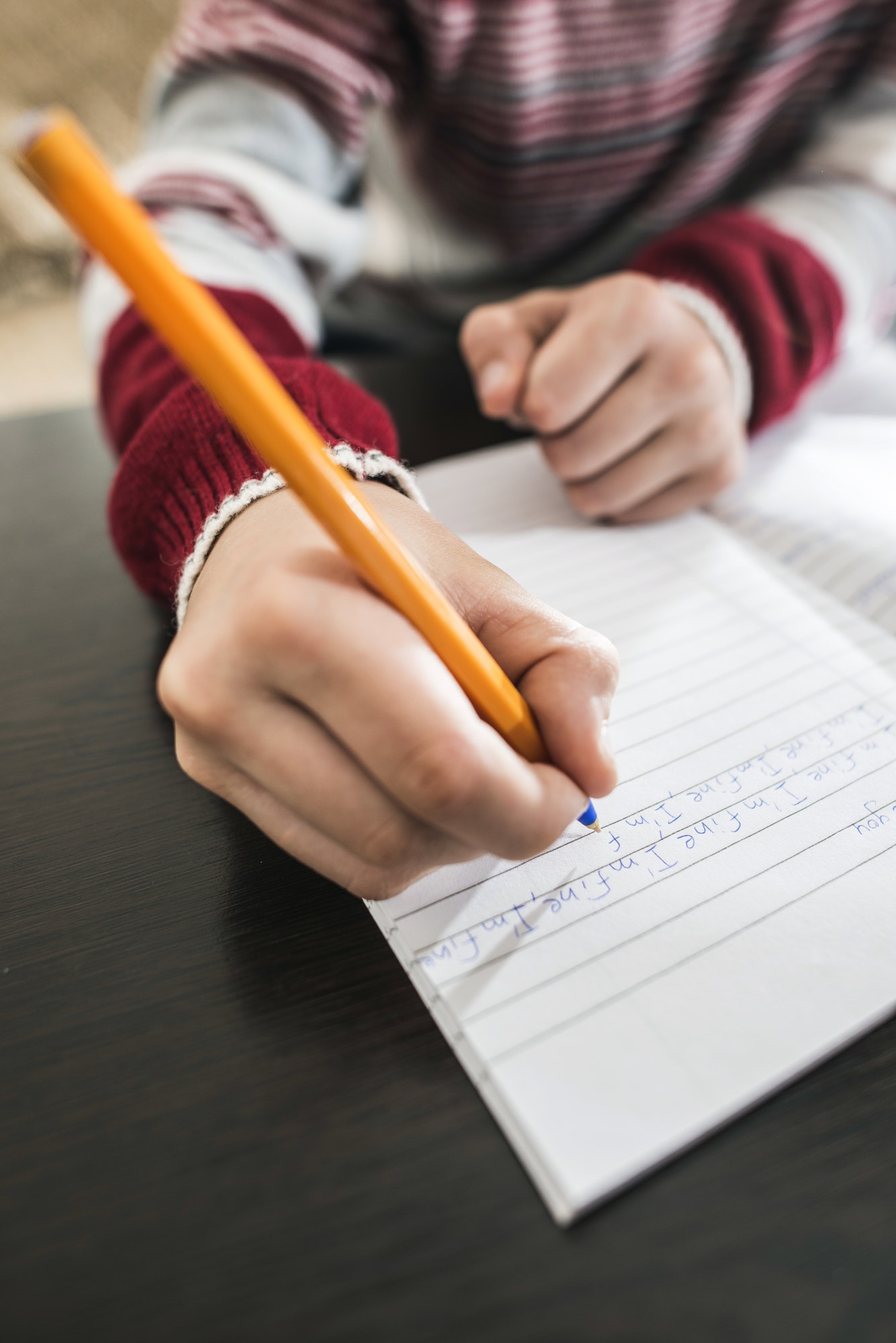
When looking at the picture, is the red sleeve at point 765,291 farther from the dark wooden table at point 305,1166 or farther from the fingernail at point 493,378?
the dark wooden table at point 305,1166

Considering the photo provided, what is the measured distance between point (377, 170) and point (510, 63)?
0.55 feet

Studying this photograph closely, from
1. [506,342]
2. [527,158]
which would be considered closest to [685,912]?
[506,342]

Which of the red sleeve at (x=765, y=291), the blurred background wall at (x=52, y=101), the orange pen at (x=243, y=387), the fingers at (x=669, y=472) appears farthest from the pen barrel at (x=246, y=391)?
the blurred background wall at (x=52, y=101)

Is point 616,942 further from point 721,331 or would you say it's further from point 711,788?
point 721,331

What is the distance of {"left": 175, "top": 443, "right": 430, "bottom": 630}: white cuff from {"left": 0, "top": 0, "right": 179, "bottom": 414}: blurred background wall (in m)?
0.78

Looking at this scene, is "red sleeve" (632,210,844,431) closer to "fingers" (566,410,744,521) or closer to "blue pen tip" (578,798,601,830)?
"fingers" (566,410,744,521)

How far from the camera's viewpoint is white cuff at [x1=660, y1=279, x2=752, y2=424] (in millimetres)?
346

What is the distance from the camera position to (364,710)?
15 centimetres

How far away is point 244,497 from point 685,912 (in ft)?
0.50

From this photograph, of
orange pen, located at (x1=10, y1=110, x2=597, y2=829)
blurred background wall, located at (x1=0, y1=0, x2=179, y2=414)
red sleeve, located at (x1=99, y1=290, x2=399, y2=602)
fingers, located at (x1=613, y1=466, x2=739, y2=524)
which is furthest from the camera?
blurred background wall, located at (x1=0, y1=0, x2=179, y2=414)

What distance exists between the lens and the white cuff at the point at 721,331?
13.6 inches

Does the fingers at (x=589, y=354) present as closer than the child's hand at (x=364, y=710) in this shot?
No

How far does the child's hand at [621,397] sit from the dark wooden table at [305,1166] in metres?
0.21

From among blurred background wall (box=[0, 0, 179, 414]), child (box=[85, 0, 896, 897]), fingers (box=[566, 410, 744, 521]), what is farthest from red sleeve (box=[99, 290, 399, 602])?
blurred background wall (box=[0, 0, 179, 414])
